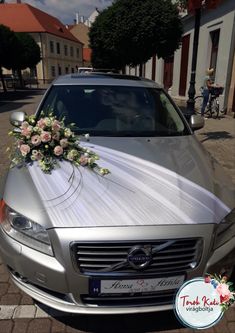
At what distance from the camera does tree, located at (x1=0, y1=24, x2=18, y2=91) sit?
25297mm

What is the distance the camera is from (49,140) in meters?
2.80

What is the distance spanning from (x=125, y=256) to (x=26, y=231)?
669 mm

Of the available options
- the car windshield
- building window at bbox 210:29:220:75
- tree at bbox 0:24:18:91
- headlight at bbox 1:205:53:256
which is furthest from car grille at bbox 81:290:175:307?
tree at bbox 0:24:18:91

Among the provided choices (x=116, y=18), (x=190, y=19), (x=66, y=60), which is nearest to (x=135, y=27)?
(x=116, y=18)

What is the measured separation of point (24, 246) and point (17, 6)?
222ft

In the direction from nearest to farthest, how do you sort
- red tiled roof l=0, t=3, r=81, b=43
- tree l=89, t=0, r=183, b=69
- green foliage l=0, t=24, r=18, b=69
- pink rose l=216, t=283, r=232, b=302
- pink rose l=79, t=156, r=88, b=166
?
pink rose l=216, t=283, r=232, b=302
pink rose l=79, t=156, r=88, b=166
tree l=89, t=0, r=183, b=69
green foliage l=0, t=24, r=18, b=69
red tiled roof l=0, t=3, r=81, b=43

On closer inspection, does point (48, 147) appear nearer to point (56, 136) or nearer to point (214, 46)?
point (56, 136)

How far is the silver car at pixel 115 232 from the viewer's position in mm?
2086

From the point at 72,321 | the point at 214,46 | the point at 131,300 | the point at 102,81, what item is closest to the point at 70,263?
the point at 131,300

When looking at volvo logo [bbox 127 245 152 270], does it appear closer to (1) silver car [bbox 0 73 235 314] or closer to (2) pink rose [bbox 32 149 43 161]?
(1) silver car [bbox 0 73 235 314]

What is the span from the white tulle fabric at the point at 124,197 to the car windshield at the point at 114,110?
834mm

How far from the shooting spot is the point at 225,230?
2.33 meters

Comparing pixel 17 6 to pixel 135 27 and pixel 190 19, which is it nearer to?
pixel 190 19

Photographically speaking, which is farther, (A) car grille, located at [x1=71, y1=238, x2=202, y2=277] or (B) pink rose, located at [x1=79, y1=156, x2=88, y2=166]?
(B) pink rose, located at [x1=79, y1=156, x2=88, y2=166]
